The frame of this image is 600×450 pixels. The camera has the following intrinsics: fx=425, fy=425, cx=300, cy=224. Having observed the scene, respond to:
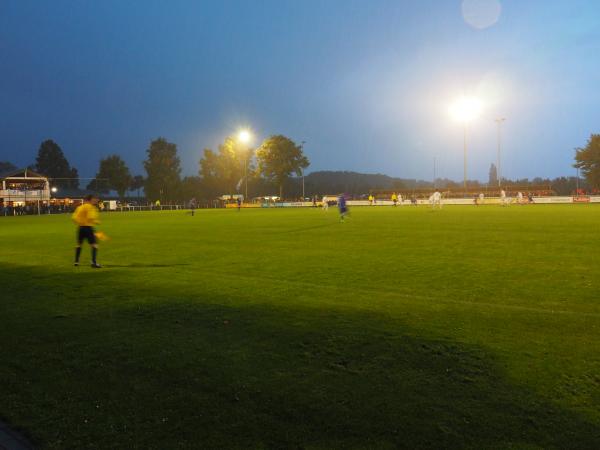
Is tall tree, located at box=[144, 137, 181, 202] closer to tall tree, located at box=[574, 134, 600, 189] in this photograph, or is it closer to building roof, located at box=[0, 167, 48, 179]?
building roof, located at box=[0, 167, 48, 179]

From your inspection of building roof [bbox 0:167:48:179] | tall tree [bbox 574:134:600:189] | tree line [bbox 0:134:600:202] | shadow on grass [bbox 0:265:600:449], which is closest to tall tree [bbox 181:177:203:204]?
tree line [bbox 0:134:600:202]

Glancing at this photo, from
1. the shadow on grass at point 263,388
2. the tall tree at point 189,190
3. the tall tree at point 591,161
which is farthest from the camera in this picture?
the tall tree at point 189,190

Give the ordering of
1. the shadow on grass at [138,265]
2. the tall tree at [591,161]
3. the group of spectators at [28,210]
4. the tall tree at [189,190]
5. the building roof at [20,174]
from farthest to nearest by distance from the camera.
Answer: the tall tree at [189,190] < the tall tree at [591,161] < the building roof at [20,174] < the group of spectators at [28,210] < the shadow on grass at [138,265]

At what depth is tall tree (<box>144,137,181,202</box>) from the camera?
328ft

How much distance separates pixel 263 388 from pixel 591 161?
337 ft

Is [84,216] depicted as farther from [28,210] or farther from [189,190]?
[189,190]

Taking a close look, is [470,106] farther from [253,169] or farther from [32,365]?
[32,365]

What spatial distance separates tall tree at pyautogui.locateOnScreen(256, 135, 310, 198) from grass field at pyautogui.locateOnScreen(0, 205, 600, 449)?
86.2m

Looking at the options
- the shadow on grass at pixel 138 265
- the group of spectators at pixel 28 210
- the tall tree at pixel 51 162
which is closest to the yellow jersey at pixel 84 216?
the shadow on grass at pixel 138 265

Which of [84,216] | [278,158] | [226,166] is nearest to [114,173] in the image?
[226,166]

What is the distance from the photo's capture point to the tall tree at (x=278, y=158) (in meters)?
94.9

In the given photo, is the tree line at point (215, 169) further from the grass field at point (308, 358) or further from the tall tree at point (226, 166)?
the grass field at point (308, 358)

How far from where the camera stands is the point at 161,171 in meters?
100

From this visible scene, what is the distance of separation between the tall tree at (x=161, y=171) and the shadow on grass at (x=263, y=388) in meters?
98.8
